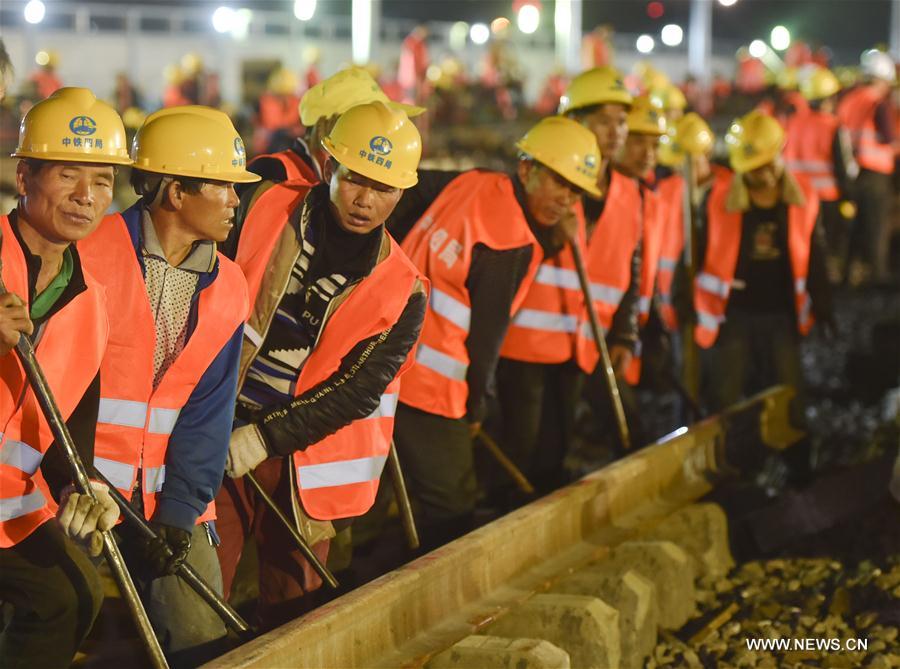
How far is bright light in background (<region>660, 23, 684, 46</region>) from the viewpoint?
154ft

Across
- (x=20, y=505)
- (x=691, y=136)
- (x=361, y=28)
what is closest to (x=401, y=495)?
(x=20, y=505)

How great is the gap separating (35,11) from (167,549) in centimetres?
2945

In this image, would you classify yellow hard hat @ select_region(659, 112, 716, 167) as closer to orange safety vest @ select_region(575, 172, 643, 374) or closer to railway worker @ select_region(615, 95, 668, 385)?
railway worker @ select_region(615, 95, 668, 385)

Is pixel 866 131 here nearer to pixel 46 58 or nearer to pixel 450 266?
pixel 450 266

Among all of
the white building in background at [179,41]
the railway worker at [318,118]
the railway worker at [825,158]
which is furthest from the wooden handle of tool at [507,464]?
the white building in background at [179,41]

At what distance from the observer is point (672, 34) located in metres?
47.5

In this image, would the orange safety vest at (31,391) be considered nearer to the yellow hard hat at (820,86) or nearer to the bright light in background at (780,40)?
the yellow hard hat at (820,86)

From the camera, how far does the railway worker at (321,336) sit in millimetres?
4867

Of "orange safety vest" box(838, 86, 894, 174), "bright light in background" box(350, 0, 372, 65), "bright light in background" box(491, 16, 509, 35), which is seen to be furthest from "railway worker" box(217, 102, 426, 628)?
"bright light in background" box(491, 16, 509, 35)

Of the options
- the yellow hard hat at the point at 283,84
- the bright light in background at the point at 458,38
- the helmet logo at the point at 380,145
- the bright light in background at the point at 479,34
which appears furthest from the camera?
the bright light in background at the point at 479,34

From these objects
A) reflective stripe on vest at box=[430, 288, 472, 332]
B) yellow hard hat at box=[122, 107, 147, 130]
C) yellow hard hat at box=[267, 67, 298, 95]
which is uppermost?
yellow hard hat at box=[267, 67, 298, 95]

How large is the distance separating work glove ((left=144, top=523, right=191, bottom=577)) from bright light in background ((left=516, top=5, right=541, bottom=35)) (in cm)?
3973

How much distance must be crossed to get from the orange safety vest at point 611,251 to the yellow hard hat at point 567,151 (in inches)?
41.6

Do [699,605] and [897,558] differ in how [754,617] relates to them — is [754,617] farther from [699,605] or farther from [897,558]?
[897,558]
